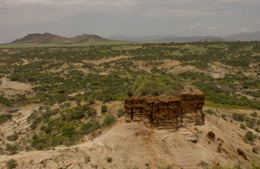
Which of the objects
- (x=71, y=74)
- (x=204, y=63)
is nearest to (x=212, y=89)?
(x=204, y=63)

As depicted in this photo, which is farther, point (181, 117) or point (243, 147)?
point (243, 147)

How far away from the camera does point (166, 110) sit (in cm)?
1330

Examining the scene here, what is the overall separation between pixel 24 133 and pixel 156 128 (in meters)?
19.6

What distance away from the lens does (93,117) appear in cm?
2489

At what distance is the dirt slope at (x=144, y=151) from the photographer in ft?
35.4

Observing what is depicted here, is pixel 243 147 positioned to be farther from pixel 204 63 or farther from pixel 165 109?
pixel 204 63

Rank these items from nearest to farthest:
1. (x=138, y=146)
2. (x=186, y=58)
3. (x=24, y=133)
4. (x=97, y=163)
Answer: (x=97, y=163)
(x=138, y=146)
(x=24, y=133)
(x=186, y=58)

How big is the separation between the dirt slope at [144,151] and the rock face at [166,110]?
1.77 feet

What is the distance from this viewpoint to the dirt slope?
1078 centimetres

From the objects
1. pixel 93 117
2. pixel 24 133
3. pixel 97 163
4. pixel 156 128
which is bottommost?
pixel 24 133

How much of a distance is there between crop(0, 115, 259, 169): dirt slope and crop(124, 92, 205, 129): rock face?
0.54m

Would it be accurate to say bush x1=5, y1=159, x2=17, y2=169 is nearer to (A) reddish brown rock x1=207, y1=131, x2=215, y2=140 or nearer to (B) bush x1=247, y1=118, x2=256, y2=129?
(A) reddish brown rock x1=207, y1=131, x2=215, y2=140

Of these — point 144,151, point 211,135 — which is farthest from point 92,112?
point 211,135

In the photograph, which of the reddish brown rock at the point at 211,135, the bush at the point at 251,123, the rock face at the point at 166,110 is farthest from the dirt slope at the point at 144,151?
the bush at the point at 251,123
